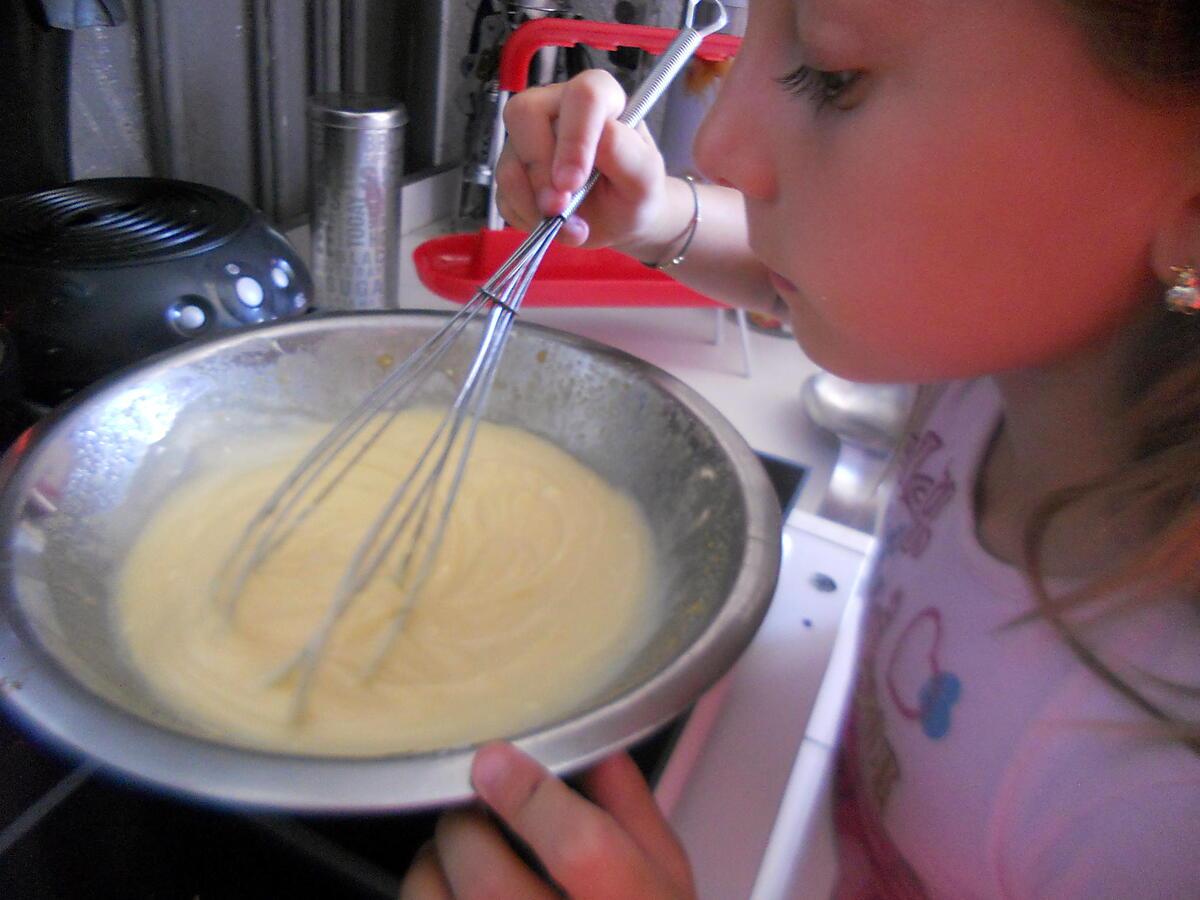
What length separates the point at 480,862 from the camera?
1.20 feet

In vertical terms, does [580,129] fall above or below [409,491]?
above

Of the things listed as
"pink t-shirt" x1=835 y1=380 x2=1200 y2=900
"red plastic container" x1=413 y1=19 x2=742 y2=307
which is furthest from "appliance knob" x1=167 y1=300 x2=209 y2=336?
"pink t-shirt" x1=835 y1=380 x2=1200 y2=900

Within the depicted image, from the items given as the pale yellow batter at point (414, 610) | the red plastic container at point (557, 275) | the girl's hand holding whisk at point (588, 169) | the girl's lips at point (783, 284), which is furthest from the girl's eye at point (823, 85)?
the red plastic container at point (557, 275)

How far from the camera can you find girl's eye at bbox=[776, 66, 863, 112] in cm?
41

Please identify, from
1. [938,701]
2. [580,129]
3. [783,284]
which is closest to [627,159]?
[580,129]

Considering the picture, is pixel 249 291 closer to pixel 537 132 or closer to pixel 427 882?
pixel 537 132

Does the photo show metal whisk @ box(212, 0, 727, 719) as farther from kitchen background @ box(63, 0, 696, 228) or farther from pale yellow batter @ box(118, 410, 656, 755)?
kitchen background @ box(63, 0, 696, 228)

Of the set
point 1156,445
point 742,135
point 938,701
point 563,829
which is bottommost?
point 938,701

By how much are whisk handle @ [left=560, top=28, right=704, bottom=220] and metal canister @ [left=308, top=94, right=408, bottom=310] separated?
12.3 inches

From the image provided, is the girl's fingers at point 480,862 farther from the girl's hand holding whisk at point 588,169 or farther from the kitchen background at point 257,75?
the kitchen background at point 257,75

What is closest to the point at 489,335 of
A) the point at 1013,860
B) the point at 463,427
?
the point at 463,427

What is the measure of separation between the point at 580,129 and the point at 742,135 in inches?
7.4

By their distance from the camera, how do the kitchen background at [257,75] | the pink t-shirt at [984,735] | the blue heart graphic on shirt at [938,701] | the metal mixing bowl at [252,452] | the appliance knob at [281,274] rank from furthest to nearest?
the kitchen background at [257,75] → the appliance knob at [281,274] → the blue heart graphic on shirt at [938,701] → the pink t-shirt at [984,735] → the metal mixing bowl at [252,452]

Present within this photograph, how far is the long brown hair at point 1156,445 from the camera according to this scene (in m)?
0.34
